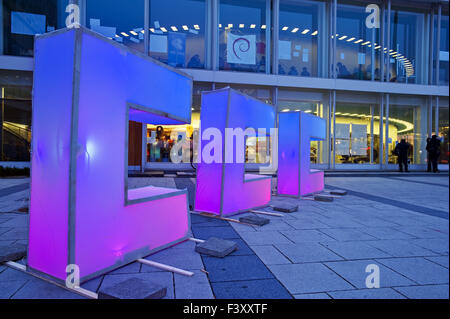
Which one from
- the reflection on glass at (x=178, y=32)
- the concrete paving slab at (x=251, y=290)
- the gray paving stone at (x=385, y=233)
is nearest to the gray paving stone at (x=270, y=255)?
the concrete paving slab at (x=251, y=290)

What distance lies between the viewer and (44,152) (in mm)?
2619

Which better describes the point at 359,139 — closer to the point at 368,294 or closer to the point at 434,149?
the point at 434,149

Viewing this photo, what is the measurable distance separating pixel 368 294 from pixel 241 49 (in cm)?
1507

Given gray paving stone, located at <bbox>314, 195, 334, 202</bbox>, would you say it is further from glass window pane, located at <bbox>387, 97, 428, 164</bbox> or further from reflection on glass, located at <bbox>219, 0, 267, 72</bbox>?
glass window pane, located at <bbox>387, 97, 428, 164</bbox>

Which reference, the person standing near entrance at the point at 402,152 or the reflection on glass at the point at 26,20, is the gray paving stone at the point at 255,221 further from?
the person standing near entrance at the point at 402,152

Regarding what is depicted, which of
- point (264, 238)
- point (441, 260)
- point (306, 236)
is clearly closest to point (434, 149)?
point (441, 260)

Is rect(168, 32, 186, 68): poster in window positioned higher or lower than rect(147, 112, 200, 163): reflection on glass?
higher

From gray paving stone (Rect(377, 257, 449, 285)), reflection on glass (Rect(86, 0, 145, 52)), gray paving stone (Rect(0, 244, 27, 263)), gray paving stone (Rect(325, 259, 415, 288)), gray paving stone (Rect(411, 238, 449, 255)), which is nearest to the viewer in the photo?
gray paving stone (Rect(325, 259, 415, 288))

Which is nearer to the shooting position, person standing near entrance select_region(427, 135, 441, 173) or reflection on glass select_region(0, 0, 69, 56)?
reflection on glass select_region(0, 0, 69, 56)

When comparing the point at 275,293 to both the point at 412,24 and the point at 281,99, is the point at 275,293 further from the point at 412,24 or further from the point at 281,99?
the point at 412,24

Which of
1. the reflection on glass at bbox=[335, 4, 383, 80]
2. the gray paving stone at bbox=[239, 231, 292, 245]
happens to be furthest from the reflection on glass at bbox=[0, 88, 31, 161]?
the reflection on glass at bbox=[335, 4, 383, 80]

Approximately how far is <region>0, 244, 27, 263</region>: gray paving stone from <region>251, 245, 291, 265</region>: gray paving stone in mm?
2727

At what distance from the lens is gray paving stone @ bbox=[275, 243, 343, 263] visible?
3.21 m
